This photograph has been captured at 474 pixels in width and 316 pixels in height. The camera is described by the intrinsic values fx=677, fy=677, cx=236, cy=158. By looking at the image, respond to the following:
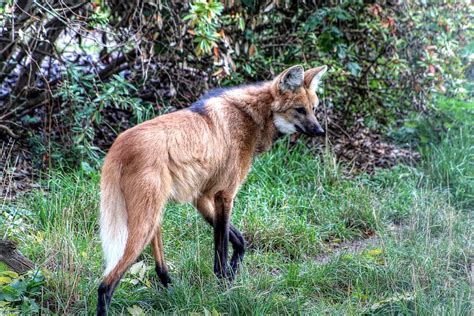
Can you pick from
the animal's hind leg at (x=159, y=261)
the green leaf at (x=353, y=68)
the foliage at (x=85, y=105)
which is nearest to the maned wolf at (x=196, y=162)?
the animal's hind leg at (x=159, y=261)

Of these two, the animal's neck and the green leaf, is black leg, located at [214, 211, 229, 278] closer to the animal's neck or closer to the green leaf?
the animal's neck

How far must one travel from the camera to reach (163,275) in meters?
3.91

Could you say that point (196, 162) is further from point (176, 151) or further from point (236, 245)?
point (236, 245)

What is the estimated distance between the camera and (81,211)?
4.58m

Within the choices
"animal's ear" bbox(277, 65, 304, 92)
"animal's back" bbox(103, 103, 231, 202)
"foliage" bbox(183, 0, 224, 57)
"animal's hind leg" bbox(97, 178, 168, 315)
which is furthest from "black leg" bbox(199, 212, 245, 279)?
"foliage" bbox(183, 0, 224, 57)

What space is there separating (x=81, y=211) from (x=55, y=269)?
105cm

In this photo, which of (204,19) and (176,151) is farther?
(204,19)

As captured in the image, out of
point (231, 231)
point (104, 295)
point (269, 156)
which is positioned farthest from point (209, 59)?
point (104, 295)

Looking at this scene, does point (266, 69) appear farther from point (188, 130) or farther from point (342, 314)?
point (342, 314)

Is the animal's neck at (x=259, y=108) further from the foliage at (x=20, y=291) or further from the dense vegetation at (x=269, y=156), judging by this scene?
the foliage at (x=20, y=291)

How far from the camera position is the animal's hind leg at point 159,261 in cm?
391

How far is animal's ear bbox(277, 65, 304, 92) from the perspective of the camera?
432 centimetres

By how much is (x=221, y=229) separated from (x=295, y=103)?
970 millimetres

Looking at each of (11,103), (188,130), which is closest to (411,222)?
(188,130)
